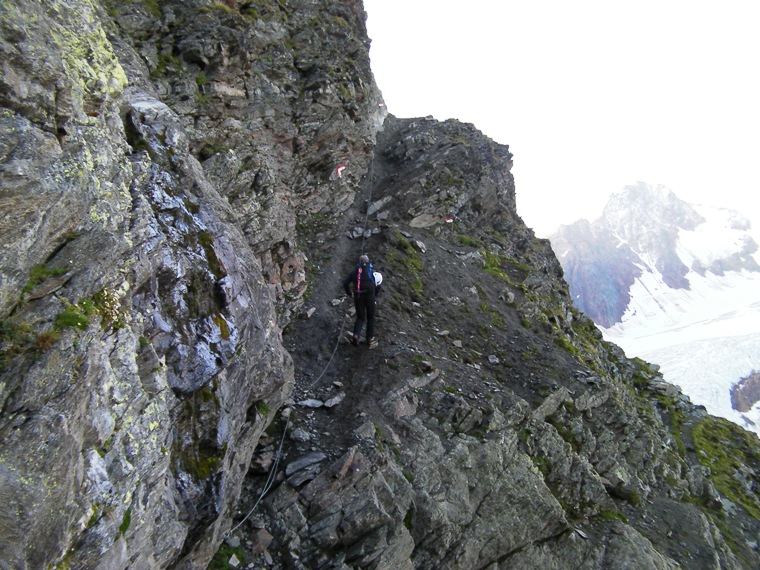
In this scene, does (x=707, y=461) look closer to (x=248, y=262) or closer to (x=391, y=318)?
(x=391, y=318)

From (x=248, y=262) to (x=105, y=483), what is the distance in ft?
21.4

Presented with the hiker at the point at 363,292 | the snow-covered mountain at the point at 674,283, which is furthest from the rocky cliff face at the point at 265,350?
the snow-covered mountain at the point at 674,283

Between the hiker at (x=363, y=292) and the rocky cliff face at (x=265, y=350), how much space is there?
82 cm

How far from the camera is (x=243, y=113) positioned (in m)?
20.5

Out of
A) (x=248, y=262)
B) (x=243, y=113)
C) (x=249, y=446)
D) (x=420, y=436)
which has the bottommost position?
(x=249, y=446)

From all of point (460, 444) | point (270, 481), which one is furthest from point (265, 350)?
point (460, 444)

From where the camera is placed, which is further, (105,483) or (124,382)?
(124,382)

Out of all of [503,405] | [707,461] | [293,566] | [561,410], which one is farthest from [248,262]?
[707,461]

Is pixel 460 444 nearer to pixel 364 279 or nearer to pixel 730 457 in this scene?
pixel 364 279

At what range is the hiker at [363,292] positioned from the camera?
1639 cm

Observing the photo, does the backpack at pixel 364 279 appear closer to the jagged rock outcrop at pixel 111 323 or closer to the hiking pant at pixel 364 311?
the hiking pant at pixel 364 311

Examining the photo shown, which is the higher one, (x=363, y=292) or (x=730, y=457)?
(x=363, y=292)

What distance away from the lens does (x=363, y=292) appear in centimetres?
1641

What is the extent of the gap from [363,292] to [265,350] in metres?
5.53
